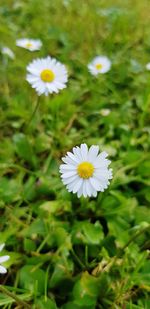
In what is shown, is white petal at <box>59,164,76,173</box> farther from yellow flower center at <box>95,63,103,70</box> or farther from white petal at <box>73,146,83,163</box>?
yellow flower center at <box>95,63,103,70</box>

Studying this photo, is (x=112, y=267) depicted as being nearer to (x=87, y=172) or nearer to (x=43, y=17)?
(x=87, y=172)

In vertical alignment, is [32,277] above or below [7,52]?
below

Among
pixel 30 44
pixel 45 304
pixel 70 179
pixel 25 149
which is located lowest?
pixel 45 304

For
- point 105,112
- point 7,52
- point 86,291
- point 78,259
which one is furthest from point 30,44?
point 86,291

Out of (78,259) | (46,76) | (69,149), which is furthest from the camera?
(69,149)

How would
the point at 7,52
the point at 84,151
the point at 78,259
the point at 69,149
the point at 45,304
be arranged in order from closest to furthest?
the point at 84,151 → the point at 45,304 → the point at 78,259 → the point at 69,149 → the point at 7,52

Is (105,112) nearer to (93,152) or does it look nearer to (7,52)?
(7,52)

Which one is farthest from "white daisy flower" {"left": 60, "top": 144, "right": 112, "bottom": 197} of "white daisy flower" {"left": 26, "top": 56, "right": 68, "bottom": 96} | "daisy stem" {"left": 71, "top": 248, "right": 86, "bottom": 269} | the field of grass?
"white daisy flower" {"left": 26, "top": 56, "right": 68, "bottom": 96}

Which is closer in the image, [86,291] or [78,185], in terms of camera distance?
[78,185]
